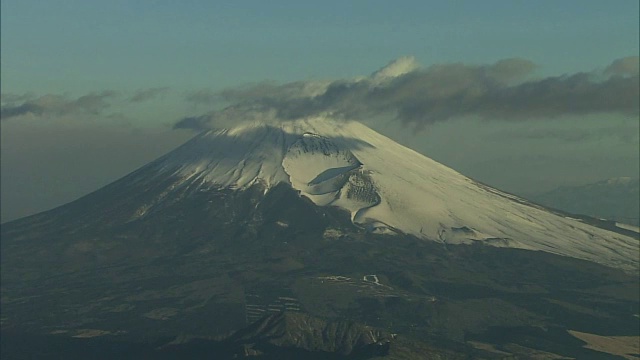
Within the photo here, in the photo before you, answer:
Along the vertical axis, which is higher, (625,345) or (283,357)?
(283,357)

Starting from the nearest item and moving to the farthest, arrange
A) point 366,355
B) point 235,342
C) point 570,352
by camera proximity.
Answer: point 366,355 → point 235,342 → point 570,352

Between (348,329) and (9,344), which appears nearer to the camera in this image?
(348,329)

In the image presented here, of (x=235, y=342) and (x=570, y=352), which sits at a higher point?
(x=235, y=342)

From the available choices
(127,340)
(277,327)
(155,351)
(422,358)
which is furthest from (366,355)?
(127,340)

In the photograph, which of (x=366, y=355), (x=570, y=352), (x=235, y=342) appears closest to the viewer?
(x=366, y=355)

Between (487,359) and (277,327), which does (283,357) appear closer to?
(277,327)

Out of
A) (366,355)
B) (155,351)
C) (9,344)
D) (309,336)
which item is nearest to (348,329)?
(309,336)

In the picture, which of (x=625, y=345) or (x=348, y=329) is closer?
(x=348, y=329)

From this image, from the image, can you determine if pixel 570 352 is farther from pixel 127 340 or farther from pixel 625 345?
pixel 127 340
